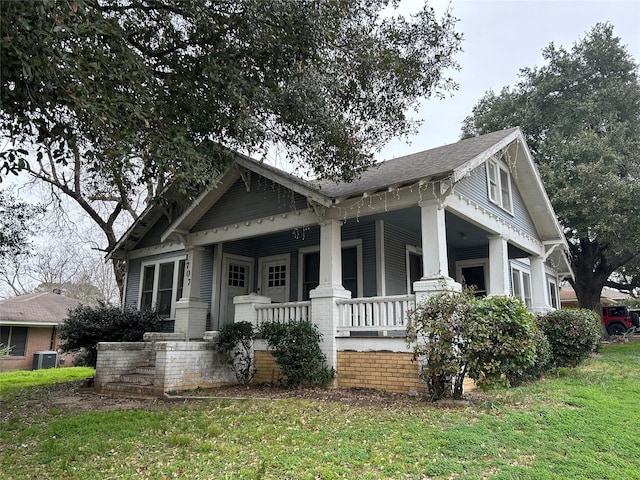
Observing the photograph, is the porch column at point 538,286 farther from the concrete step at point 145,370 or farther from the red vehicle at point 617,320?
the red vehicle at point 617,320

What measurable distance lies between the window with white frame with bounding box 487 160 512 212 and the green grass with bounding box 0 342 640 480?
5.90 m

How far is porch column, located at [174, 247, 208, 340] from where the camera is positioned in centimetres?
1211

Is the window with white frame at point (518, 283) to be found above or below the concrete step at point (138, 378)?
above

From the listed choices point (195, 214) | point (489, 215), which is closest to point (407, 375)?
point (489, 215)

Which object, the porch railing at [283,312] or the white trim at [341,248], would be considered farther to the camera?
the white trim at [341,248]

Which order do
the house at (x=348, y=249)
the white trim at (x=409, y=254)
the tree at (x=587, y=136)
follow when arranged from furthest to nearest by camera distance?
1. the tree at (x=587, y=136)
2. the white trim at (x=409, y=254)
3. the house at (x=348, y=249)

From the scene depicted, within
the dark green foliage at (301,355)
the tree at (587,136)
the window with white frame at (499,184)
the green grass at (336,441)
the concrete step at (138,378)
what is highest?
the tree at (587,136)

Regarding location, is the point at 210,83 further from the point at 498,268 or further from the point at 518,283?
the point at 518,283

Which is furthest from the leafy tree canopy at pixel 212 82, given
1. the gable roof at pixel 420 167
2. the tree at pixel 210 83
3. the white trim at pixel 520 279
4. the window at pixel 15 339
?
the window at pixel 15 339

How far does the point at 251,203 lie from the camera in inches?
448

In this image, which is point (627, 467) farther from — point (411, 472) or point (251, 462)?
point (251, 462)

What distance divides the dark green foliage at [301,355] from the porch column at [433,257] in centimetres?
224

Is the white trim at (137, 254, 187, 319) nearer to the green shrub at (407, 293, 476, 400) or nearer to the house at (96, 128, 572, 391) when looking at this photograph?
the house at (96, 128, 572, 391)

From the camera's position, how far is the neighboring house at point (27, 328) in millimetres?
23906
